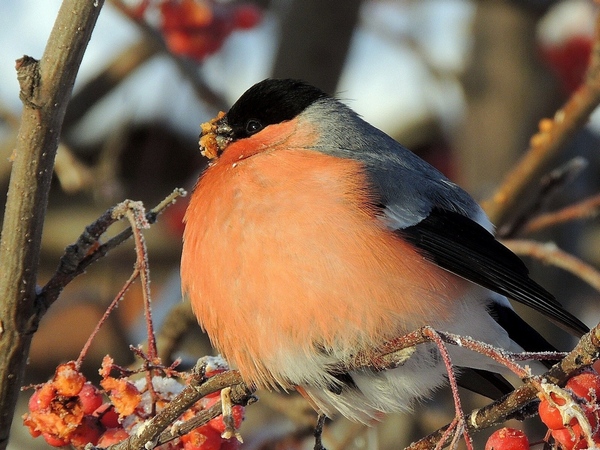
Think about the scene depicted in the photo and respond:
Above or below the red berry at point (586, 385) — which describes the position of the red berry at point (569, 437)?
below

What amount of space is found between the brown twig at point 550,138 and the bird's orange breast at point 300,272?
2.77ft

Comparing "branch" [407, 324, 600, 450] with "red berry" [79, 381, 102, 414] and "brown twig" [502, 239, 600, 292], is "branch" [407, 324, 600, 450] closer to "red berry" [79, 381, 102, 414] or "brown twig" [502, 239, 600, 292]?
"red berry" [79, 381, 102, 414]

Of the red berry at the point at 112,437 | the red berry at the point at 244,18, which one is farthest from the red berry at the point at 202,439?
the red berry at the point at 244,18

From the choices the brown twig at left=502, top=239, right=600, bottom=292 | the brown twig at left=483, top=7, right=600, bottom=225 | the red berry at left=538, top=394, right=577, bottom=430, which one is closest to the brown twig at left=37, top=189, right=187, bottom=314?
the red berry at left=538, top=394, right=577, bottom=430

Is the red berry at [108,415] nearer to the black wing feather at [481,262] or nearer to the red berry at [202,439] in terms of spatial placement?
the red berry at [202,439]

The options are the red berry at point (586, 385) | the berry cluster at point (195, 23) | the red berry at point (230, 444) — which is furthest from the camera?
the berry cluster at point (195, 23)

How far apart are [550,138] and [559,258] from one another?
1.52ft

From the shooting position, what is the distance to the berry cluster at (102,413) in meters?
1.71

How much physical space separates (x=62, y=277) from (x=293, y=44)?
251 centimetres

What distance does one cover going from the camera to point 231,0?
3.96m

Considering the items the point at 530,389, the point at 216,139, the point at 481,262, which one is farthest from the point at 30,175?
the point at 481,262

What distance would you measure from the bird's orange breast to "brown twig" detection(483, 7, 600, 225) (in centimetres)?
84

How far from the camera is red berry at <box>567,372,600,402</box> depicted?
1.44 meters

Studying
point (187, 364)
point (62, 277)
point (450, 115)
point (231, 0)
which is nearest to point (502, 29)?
point (450, 115)
